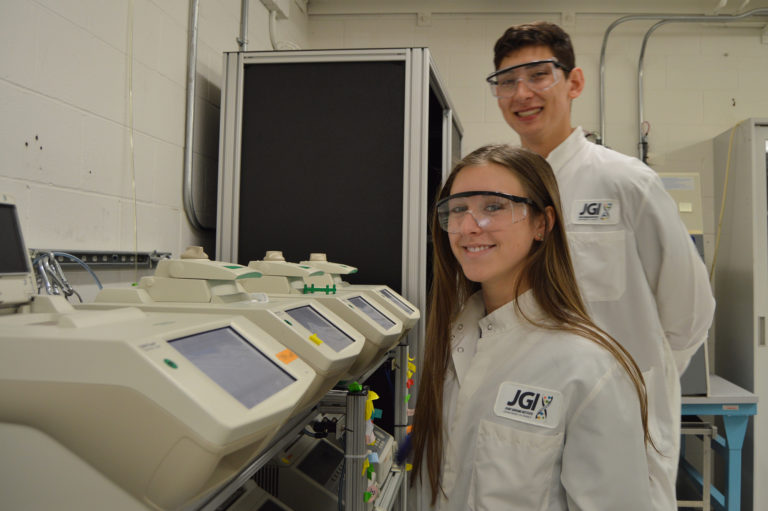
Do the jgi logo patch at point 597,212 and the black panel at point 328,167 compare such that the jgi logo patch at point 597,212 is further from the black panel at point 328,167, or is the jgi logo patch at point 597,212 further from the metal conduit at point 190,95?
the metal conduit at point 190,95

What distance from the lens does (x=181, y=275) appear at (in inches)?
41.0

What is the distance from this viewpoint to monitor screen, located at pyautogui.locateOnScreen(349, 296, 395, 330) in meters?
1.34

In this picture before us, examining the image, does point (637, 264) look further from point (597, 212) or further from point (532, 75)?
point (532, 75)

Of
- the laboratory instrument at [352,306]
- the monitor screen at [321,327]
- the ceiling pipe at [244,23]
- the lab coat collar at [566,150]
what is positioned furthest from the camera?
Result: the ceiling pipe at [244,23]

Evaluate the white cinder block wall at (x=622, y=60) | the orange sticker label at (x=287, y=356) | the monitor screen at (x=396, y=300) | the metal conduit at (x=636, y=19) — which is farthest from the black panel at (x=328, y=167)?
the metal conduit at (x=636, y=19)

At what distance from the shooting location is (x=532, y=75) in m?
1.52

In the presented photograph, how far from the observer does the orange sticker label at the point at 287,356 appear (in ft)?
2.57

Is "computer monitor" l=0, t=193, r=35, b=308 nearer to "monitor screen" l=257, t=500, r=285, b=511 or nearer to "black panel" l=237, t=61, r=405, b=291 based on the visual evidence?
"monitor screen" l=257, t=500, r=285, b=511

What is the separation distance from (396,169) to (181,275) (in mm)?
1233

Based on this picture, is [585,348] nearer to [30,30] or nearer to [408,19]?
[30,30]

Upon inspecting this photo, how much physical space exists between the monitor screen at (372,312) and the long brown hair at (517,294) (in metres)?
0.21

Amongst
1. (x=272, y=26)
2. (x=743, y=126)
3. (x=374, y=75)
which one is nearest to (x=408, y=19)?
(x=272, y=26)

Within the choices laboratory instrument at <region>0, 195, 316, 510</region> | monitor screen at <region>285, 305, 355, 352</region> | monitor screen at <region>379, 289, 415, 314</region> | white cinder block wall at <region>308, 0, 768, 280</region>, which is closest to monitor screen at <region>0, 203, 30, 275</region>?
laboratory instrument at <region>0, 195, 316, 510</region>

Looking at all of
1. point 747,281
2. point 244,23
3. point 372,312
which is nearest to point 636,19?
point 747,281
